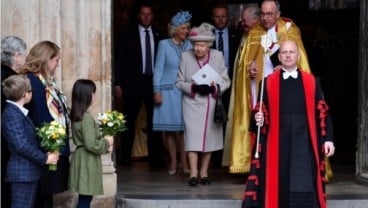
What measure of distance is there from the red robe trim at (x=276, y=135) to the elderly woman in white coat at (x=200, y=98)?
1.67 m

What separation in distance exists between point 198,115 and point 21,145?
308 cm

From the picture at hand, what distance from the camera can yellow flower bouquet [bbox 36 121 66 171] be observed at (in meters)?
8.09

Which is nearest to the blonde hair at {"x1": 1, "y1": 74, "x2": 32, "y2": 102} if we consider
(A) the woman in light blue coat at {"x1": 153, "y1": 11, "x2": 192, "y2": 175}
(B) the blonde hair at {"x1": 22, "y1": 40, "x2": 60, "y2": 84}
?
(B) the blonde hair at {"x1": 22, "y1": 40, "x2": 60, "y2": 84}

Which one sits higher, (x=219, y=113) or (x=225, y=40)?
(x=225, y=40)

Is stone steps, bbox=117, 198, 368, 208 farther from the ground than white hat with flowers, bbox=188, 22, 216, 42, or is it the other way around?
white hat with flowers, bbox=188, 22, 216, 42

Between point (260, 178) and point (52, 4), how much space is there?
8.17 ft

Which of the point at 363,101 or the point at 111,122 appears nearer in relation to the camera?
the point at 111,122

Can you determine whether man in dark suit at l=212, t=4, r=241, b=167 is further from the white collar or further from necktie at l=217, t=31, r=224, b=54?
the white collar

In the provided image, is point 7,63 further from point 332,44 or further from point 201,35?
point 332,44

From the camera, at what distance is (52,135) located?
26.5 ft

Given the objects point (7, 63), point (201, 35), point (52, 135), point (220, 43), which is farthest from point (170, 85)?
point (52, 135)

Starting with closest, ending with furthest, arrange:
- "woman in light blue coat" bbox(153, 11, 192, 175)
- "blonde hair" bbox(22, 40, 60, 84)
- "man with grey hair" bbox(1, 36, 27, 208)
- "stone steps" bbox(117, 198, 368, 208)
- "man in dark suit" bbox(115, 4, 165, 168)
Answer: "man with grey hair" bbox(1, 36, 27, 208) < "blonde hair" bbox(22, 40, 60, 84) < "stone steps" bbox(117, 198, 368, 208) < "woman in light blue coat" bbox(153, 11, 192, 175) < "man in dark suit" bbox(115, 4, 165, 168)

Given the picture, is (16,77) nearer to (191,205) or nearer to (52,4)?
(52,4)

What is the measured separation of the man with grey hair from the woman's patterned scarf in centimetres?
27
